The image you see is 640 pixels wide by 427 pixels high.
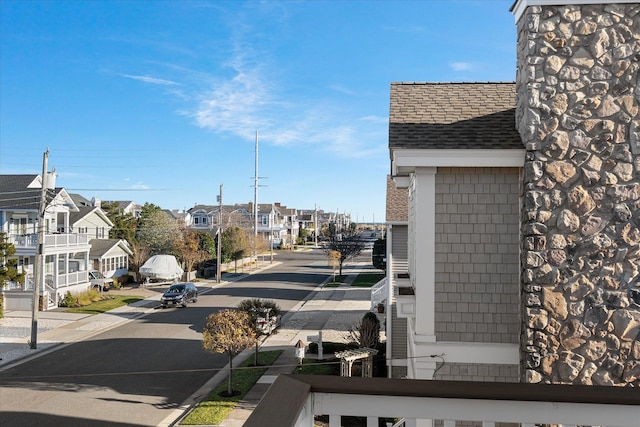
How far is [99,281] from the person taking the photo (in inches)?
1146

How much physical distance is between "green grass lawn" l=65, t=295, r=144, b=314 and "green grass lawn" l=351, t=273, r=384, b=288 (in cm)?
1458

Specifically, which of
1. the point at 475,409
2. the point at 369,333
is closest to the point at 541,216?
the point at 475,409

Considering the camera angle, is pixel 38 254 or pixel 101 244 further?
pixel 101 244

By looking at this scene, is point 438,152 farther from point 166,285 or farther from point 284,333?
point 166,285

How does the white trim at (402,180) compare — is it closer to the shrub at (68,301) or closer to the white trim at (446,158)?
the white trim at (446,158)

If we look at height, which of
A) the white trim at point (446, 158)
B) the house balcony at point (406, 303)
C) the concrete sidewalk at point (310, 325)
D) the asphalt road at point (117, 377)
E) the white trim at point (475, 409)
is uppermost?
the white trim at point (446, 158)

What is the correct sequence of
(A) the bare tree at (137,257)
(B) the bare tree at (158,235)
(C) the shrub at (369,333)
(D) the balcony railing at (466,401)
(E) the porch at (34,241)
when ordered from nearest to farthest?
(D) the balcony railing at (466,401) → (C) the shrub at (369,333) → (E) the porch at (34,241) → (A) the bare tree at (137,257) → (B) the bare tree at (158,235)

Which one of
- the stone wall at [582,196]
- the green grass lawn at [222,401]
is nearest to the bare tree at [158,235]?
the green grass lawn at [222,401]

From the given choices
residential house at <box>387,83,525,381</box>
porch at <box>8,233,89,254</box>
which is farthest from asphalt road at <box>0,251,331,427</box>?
porch at <box>8,233,89,254</box>

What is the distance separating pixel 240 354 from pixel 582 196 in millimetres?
13459

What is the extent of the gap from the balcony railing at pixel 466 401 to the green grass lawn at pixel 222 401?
27.9 feet

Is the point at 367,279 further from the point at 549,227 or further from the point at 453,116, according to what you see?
the point at 549,227

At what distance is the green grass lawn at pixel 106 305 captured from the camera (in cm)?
2348

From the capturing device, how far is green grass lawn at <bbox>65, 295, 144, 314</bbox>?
23475 millimetres
